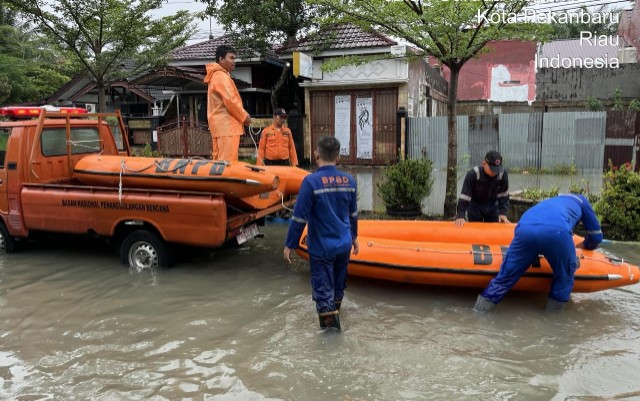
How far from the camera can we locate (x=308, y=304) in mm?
5508

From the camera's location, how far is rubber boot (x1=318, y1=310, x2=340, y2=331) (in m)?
4.67

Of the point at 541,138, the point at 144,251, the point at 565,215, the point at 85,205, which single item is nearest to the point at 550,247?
the point at 565,215

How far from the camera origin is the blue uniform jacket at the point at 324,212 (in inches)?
178

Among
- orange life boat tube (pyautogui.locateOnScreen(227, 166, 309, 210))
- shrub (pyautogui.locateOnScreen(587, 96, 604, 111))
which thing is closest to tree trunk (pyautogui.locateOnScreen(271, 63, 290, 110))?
orange life boat tube (pyautogui.locateOnScreen(227, 166, 309, 210))

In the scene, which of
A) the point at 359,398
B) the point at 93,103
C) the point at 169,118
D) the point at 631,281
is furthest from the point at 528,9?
the point at 93,103

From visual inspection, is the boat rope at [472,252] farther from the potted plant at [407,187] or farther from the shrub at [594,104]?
the shrub at [594,104]

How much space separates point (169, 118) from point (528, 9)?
15.2 meters

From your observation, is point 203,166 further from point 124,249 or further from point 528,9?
point 528,9

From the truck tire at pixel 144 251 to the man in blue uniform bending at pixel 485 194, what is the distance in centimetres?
360

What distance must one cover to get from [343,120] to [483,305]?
12985 mm

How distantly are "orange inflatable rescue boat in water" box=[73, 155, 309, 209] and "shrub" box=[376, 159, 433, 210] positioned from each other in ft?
7.05

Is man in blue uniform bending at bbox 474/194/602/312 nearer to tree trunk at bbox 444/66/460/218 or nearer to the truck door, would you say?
tree trunk at bbox 444/66/460/218

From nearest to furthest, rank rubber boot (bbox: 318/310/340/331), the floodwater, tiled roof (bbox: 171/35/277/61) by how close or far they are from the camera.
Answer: the floodwater, rubber boot (bbox: 318/310/340/331), tiled roof (bbox: 171/35/277/61)

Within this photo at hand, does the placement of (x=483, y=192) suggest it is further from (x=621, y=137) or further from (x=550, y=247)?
(x=621, y=137)
